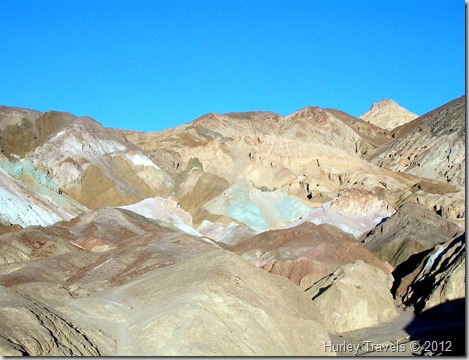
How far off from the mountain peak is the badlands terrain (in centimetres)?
3734

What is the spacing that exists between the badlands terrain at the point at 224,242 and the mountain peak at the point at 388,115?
1470 inches

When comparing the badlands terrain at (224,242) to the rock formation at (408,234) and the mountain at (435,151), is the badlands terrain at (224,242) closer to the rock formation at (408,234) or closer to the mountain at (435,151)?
the rock formation at (408,234)

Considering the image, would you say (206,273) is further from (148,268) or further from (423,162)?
(423,162)

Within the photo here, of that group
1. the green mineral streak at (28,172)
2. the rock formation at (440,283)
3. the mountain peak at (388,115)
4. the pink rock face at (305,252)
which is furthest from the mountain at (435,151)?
the rock formation at (440,283)

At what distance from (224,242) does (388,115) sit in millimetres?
113187

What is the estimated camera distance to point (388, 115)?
167 m

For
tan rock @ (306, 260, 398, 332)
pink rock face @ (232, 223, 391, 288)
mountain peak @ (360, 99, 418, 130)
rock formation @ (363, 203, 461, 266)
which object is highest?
mountain peak @ (360, 99, 418, 130)

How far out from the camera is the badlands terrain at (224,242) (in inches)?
878

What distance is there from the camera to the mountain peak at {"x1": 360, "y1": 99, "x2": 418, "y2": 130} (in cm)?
16288

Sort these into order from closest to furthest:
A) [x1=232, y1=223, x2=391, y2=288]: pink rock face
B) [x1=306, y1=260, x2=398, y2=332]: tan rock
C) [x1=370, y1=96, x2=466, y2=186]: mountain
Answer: [x1=306, y1=260, x2=398, y2=332]: tan rock → [x1=232, y1=223, x2=391, y2=288]: pink rock face → [x1=370, y1=96, x2=466, y2=186]: mountain

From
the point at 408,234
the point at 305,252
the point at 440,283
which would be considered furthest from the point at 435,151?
the point at 440,283

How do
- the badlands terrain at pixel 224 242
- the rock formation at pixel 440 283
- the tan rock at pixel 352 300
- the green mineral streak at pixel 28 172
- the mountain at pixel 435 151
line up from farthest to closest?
the mountain at pixel 435 151 → the green mineral streak at pixel 28 172 → the rock formation at pixel 440 283 → the tan rock at pixel 352 300 → the badlands terrain at pixel 224 242

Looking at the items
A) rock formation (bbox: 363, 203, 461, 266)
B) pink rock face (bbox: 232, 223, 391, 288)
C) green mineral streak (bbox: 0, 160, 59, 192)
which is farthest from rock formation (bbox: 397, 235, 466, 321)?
green mineral streak (bbox: 0, 160, 59, 192)

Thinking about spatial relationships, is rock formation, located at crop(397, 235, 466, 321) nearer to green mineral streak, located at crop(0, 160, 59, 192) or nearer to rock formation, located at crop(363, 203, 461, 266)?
rock formation, located at crop(363, 203, 461, 266)
